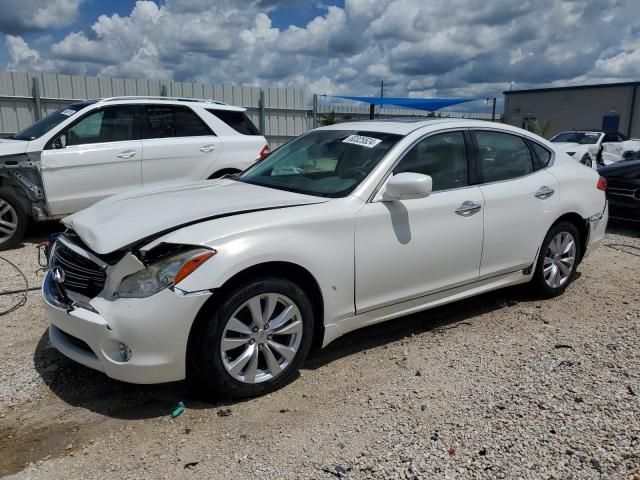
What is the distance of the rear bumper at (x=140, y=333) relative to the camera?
9.61 feet

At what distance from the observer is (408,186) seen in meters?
3.62

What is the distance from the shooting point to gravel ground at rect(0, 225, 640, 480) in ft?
9.01

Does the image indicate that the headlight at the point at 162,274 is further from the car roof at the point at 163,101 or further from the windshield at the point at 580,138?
the windshield at the point at 580,138

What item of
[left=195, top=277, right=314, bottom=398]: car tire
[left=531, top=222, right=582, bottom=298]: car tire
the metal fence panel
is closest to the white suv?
[left=195, top=277, right=314, bottom=398]: car tire

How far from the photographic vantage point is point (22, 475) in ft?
8.71

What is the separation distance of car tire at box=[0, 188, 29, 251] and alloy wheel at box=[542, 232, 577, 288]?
5963mm

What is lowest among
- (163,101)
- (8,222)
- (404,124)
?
(8,222)

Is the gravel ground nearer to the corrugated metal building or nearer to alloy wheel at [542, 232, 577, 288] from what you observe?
alloy wheel at [542, 232, 577, 288]

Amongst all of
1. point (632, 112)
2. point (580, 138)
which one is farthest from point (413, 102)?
point (632, 112)

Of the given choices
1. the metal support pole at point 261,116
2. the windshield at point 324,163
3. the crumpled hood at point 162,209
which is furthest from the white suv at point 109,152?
the metal support pole at point 261,116

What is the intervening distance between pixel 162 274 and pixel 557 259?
3712mm

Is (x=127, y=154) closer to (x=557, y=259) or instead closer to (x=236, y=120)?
(x=236, y=120)

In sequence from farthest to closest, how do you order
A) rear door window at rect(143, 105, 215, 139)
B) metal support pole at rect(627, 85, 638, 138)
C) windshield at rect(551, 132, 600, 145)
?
metal support pole at rect(627, 85, 638, 138), windshield at rect(551, 132, 600, 145), rear door window at rect(143, 105, 215, 139)

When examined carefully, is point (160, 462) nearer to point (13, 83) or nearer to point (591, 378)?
point (591, 378)
